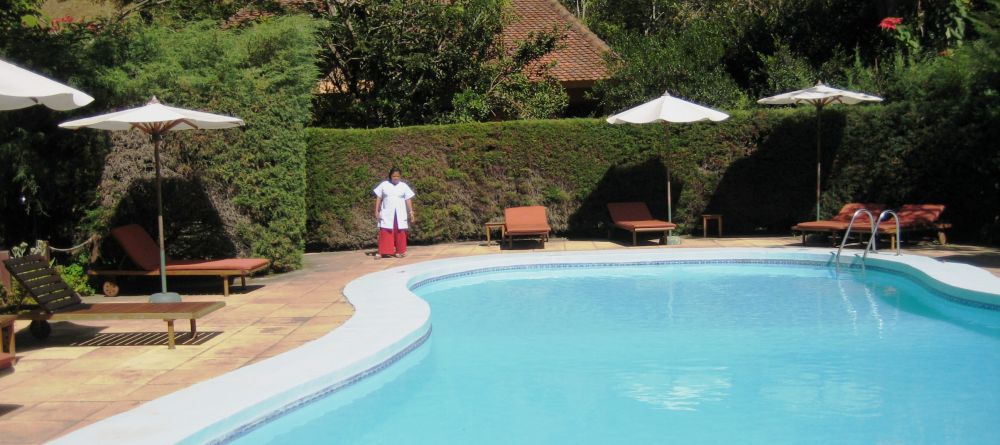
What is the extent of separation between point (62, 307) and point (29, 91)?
2.36 m

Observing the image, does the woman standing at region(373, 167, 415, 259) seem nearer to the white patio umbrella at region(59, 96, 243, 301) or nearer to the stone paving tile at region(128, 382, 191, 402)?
the white patio umbrella at region(59, 96, 243, 301)

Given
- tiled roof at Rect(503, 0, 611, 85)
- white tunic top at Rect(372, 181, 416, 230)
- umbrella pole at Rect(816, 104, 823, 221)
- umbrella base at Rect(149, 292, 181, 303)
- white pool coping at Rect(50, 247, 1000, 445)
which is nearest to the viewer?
white pool coping at Rect(50, 247, 1000, 445)

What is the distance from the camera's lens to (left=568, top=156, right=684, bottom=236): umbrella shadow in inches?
659

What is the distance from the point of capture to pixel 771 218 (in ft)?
55.2

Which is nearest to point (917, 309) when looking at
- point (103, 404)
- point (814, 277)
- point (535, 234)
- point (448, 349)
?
point (814, 277)

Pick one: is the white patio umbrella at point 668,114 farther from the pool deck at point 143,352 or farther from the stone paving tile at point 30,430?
the stone paving tile at point 30,430

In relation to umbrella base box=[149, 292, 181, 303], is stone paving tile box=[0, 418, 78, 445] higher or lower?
lower

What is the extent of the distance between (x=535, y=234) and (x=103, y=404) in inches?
407

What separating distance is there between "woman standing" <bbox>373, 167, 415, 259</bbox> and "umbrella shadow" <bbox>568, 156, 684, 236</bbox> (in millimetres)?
3629

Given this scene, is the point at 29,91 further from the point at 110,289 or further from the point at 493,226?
the point at 493,226

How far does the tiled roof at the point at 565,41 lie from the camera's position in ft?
74.9

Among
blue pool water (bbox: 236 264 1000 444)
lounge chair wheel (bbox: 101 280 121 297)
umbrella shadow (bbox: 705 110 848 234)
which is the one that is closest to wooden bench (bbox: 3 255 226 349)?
blue pool water (bbox: 236 264 1000 444)

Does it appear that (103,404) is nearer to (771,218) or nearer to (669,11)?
(771,218)

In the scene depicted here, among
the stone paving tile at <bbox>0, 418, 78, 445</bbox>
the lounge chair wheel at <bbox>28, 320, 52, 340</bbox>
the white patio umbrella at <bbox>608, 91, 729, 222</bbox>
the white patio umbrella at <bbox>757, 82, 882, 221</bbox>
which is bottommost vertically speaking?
the stone paving tile at <bbox>0, 418, 78, 445</bbox>
